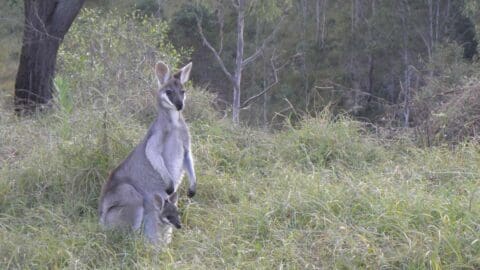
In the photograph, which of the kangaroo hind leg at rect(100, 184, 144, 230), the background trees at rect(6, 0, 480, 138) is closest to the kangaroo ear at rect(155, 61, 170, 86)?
the kangaroo hind leg at rect(100, 184, 144, 230)

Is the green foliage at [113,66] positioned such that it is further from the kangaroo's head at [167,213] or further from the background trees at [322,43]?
the background trees at [322,43]

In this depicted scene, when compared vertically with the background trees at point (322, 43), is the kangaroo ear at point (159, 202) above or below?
above

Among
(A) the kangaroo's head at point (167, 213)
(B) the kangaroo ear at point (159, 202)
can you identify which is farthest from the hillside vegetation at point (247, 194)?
(B) the kangaroo ear at point (159, 202)

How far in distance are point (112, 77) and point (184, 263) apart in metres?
5.54

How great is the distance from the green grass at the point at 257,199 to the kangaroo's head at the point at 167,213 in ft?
0.47

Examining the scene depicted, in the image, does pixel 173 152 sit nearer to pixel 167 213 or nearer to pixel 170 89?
pixel 170 89

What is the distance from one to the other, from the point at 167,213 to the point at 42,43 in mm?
5637

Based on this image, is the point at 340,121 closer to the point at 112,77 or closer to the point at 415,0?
the point at 112,77

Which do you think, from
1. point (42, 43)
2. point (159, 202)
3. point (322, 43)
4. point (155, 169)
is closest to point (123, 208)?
point (159, 202)

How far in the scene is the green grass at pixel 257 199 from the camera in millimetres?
4879

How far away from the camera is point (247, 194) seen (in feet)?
21.1

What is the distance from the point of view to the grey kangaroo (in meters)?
5.79

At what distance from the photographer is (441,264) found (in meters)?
4.52

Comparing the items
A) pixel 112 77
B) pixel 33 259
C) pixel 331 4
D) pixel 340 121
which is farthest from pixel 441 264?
pixel 331 4
